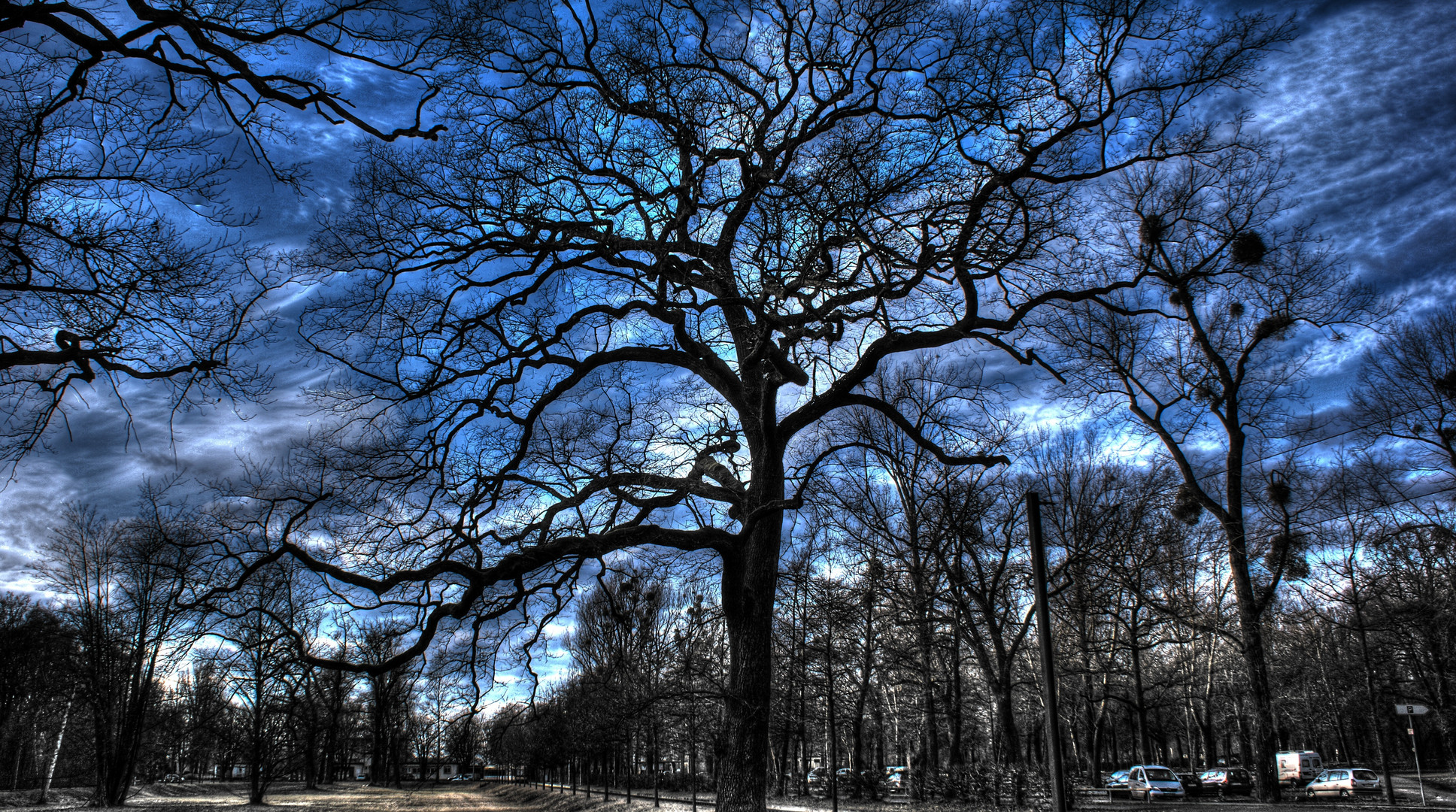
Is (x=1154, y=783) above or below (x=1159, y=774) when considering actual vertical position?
below

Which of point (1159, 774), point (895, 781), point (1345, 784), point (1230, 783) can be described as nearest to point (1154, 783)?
point (1159, 774)

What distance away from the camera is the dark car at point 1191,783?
115 feet

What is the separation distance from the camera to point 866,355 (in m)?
10.6

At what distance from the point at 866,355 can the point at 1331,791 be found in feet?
118

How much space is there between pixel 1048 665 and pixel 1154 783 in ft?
107

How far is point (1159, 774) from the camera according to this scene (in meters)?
33.9

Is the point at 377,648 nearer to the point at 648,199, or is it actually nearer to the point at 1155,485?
the point at 648,199

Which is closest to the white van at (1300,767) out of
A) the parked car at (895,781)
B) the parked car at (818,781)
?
the parked car at (895,781)

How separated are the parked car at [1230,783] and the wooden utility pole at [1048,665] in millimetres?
Answer: 34116

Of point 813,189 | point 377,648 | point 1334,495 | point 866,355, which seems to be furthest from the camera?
point 1334,495

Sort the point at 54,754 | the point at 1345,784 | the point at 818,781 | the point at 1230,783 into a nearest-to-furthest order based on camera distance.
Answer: the point at 1345,784 < the point at 1230,783 < the point at 54,754 < the point at 818,781

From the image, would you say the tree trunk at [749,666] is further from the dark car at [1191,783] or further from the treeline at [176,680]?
the dark car at [1191,783]

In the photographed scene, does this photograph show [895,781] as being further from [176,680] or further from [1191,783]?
[176,680]

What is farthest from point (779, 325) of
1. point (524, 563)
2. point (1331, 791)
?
point (1331, 791)
